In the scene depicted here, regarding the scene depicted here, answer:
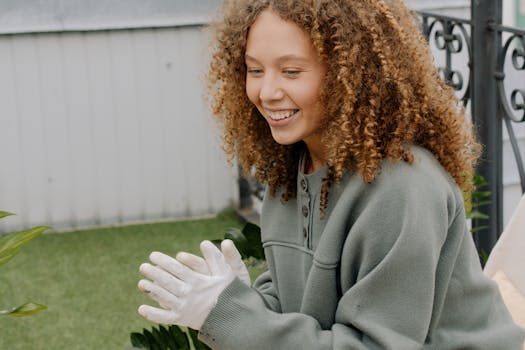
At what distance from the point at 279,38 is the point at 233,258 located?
490 mm

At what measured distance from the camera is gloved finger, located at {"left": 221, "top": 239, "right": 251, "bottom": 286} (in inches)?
79.6

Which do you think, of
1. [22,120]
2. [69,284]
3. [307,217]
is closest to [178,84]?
[22,120]

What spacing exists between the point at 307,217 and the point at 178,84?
3794 millimetres

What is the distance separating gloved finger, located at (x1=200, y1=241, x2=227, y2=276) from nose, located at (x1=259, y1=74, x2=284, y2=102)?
31 centimetres

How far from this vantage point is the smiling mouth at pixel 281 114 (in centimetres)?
189

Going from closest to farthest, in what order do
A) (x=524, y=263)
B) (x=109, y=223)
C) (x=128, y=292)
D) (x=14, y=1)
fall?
(x=524, y=263) → (x=128, y=292) → (x=14, y=1) → (x=109, y=223)

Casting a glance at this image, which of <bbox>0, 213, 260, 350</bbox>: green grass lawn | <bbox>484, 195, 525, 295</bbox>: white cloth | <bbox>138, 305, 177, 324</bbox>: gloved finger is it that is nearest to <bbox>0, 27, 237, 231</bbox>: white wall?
Answer: <bbox>0, 213, 260, 350</bbox>: green grass lawn

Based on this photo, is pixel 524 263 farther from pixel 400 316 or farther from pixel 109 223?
pixel 109 223

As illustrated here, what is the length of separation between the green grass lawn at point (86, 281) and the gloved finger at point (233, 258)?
206 cm

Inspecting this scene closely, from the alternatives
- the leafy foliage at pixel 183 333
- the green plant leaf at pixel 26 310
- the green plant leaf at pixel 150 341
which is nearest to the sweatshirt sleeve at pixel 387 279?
the green plant leaf at pixel 26 310

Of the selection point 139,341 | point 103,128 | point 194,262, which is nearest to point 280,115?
point 194,262

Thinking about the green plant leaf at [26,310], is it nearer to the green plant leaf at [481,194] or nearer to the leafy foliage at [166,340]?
the leafy foliage at [166,340]

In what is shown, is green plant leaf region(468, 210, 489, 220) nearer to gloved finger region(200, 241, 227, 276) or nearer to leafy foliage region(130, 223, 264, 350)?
leafy foliage region(130, 223, 264, 350)

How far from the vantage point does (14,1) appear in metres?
5.43
